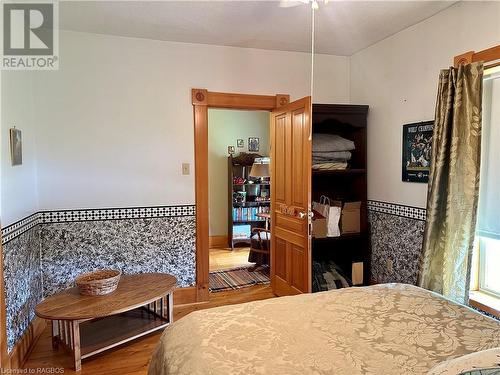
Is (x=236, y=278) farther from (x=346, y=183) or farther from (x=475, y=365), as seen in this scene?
(x=475, y=365)

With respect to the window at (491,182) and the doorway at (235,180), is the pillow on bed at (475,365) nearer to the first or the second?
the window at (491,182)

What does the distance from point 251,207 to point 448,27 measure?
3804mm

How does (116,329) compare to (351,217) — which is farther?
(351,217)

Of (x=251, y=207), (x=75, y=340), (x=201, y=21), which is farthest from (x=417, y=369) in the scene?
(x=251, y=207)

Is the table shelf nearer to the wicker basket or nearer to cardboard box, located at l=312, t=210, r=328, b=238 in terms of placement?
the wicker basket

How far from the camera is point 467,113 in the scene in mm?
2314

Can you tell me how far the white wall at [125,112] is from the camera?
3.07 m

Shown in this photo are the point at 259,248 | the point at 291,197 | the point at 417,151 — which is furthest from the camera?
the point at 259,248

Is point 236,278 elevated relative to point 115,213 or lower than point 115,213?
lower

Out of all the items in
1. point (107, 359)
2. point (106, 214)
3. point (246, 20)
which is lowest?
point (107, 359)

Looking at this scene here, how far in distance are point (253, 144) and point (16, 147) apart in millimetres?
3937

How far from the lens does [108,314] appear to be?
2.40 metres

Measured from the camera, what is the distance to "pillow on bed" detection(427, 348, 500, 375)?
92 centimetres

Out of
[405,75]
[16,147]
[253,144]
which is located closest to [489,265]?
[405,75]
